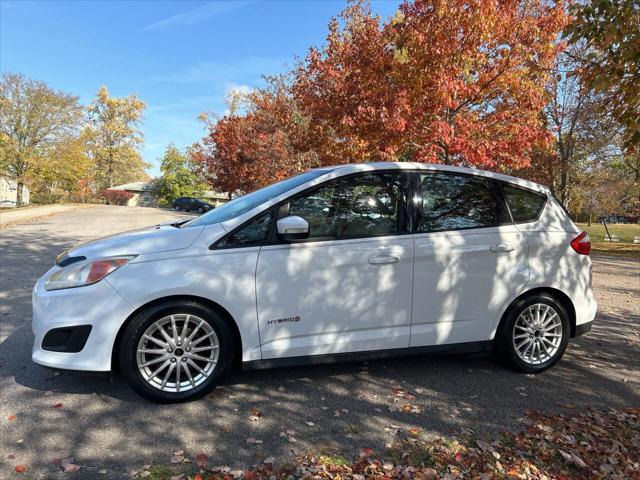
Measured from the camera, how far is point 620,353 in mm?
4895

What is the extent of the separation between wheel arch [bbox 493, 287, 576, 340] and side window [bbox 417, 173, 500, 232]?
68 cm

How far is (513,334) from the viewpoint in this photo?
4016 mm

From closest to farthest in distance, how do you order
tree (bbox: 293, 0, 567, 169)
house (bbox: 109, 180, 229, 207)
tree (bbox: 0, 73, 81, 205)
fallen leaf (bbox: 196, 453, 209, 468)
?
fallen leaf (bbox: 196, 453, 209, 468)
tree (bbox: 293, 0, 567, 169)
tree (bbox: 0, 73, 81, 205)
house (bbox: 109, 180, 229, 207)

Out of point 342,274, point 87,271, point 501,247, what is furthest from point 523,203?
point 87,271

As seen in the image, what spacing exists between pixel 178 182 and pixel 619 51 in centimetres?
5549

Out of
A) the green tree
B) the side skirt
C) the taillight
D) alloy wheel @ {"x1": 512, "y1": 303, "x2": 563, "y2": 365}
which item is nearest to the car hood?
the side skirt

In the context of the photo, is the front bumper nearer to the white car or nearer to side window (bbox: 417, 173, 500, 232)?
the white car

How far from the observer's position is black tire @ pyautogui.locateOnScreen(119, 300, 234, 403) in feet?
10.7

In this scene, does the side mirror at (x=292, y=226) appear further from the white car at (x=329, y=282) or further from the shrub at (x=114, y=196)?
the shrub at (x=114, y=196)

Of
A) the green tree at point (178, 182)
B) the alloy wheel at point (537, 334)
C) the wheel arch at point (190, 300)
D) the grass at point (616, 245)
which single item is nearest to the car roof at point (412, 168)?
the alloy wheel at point (537, 334)

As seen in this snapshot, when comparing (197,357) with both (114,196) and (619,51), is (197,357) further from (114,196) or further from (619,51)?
(114,196)

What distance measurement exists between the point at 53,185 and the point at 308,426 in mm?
47735

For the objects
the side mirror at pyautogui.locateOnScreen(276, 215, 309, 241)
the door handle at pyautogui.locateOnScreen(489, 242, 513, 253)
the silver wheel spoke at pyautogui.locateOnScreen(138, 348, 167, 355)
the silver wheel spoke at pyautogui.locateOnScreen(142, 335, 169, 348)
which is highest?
the side mirror at pyautogui.locateOnScreen(276, 215, 309, 241)

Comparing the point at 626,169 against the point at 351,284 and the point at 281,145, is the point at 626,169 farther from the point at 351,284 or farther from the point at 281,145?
the point at 351,284
